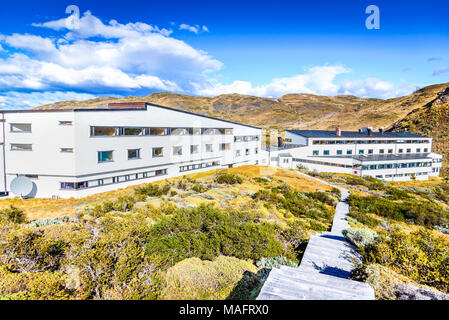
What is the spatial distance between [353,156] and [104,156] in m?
44.0

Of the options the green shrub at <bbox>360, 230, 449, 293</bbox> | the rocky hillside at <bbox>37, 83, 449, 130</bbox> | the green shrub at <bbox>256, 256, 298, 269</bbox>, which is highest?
the rocky hillside at <bbox>37, 83, 449, 130</bbox>

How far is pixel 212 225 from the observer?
9.82m

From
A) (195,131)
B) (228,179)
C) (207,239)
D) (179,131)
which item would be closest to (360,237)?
(207,239)

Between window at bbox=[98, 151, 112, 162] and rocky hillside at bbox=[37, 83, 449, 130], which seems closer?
window at bbox=[98, 151, 112, 162]

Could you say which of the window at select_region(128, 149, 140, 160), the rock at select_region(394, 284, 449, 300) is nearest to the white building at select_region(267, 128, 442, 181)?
the window at select_region(128, 149, 140, 160)

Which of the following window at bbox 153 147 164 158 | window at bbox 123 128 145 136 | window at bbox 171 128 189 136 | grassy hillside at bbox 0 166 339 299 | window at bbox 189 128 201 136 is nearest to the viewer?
grassy hillside at bbox 0 166 339 299

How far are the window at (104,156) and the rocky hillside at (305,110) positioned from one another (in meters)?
81.7

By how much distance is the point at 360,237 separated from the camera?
9992 mm

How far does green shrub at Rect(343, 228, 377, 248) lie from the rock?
3906mm

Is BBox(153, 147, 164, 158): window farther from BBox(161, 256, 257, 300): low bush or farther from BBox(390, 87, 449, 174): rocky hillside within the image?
BBox(390, 87, 449, 174): rocky hillside

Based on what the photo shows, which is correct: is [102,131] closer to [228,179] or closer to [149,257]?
[228,179]

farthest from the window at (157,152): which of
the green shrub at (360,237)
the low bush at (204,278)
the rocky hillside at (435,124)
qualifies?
the rocky hillside at (435,124)

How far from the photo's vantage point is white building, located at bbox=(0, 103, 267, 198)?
20.4m
